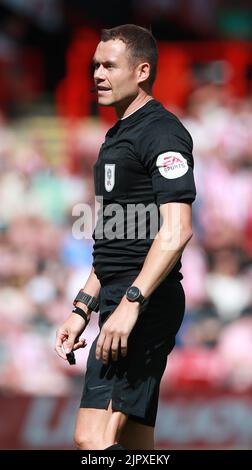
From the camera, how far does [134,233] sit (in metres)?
4.25

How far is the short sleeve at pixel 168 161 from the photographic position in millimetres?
4027

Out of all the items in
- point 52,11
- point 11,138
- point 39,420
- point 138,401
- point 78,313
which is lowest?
point 39,420

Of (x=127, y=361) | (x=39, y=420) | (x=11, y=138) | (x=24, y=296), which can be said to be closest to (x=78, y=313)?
(x=127, y=361)

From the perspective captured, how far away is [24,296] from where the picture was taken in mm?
10180

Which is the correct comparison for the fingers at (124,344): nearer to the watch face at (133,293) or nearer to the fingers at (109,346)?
the fingers at (109,346)

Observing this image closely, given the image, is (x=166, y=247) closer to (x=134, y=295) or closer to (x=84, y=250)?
(x=134, y=295)

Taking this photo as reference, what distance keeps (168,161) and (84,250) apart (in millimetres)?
6268

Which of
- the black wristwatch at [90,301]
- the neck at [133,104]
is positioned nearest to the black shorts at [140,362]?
the black wristwatch at [90,301]

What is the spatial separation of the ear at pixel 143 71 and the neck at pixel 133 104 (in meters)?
0.07

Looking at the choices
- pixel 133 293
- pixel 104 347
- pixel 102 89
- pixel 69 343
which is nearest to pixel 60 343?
pixel 69 343

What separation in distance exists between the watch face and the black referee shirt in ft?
0.95

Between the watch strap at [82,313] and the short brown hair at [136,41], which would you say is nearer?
the short brown hair at [136,41]

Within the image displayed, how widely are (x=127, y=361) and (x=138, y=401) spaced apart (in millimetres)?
166

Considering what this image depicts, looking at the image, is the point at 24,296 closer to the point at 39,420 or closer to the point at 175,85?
the point at 39,420
